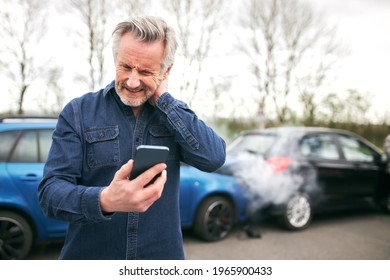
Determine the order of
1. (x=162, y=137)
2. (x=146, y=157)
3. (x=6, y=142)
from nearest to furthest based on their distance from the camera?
1. (x=146, y=157)
2. (x=162, y=137)
3. (x=6, y=142)

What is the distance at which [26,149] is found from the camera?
9.90 ft

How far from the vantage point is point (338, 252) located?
11.3ft

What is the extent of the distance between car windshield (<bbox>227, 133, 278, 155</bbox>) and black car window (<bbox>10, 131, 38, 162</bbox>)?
8.66ft

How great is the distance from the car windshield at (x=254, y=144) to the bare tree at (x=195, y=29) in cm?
118

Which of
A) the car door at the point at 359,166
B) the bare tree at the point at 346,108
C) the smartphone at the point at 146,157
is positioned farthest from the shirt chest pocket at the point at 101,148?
the bare tree at the point at 346,108

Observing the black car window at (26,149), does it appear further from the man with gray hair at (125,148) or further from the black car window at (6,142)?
the man with gray hair at (125,148)

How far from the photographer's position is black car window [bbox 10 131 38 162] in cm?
295

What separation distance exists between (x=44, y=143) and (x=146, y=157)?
268 centimetres

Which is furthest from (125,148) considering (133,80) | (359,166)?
(359,166)

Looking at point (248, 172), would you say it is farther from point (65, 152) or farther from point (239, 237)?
point (65, 152)

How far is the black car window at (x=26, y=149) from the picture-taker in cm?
295

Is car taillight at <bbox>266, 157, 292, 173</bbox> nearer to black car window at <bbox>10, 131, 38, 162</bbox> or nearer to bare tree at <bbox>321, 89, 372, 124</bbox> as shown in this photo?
black car window at <bbox>10, 131, 38, 162</bbox>

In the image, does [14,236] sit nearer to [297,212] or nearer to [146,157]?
[146,157]
